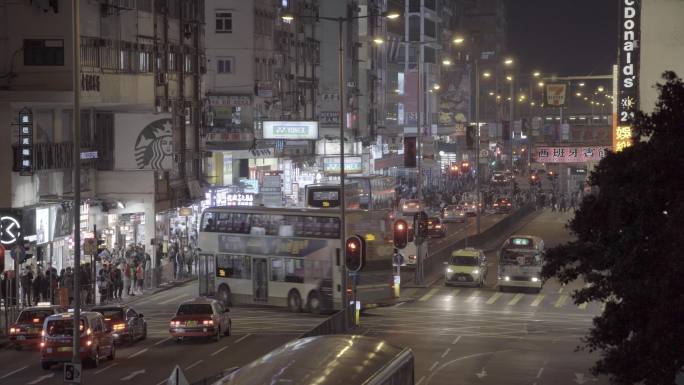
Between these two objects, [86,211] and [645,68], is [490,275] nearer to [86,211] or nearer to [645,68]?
[645,68]

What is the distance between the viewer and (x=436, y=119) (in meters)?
148

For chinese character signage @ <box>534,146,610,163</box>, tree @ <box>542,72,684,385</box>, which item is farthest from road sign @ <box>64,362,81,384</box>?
chinese character signage @ <box>534,146,610,163</box>

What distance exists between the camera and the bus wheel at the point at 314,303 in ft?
149

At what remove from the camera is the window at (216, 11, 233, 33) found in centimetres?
8281

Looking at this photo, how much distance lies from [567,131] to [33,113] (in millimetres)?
54325

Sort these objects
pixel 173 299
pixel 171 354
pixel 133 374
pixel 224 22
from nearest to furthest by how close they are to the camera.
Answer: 1. pixel 133 374
2. pixel 171 354
3. pixel 173 299
4. pixel 224 22

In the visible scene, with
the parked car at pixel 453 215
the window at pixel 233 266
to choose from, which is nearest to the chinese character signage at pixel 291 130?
the parked car at pixel 453 215

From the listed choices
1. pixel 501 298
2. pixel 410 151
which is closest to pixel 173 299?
pixel 501 298

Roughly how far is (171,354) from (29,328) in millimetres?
4859

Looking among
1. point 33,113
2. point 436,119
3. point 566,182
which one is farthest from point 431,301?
point 436,119

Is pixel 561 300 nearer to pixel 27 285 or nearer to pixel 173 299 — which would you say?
pixel 173 299

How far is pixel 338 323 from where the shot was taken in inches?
1323

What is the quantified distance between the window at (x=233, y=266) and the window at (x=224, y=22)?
121 ft

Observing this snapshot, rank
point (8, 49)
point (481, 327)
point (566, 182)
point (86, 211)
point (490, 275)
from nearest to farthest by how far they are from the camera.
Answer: point (481, 327)
point (8, 49)
point (86, 211)
point (490, 275)
point (566, 182)
